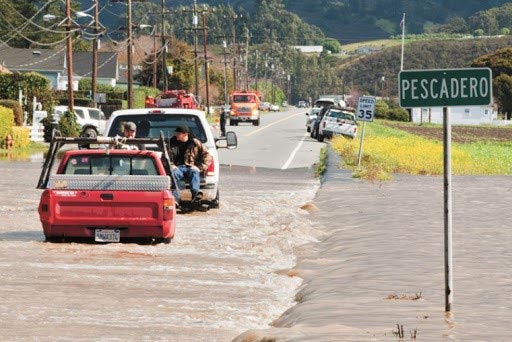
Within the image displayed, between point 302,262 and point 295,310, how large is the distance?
477 cm

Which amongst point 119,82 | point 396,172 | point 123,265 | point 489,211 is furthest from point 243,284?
point 119,82

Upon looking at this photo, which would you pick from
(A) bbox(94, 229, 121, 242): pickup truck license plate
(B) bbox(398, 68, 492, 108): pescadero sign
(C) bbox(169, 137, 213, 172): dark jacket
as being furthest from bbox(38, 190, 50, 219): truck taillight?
(B) bbox(398, 68, 492, 108): pescadero sign

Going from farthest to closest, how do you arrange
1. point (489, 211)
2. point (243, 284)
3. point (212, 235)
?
point (489, 211)
point (212, 235)
point (243, 284)

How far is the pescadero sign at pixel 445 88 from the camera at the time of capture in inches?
469

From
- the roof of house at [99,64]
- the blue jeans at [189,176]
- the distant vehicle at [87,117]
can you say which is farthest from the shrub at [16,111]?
the roof of house at [99,64]

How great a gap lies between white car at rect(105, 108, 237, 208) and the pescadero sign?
1196 cm

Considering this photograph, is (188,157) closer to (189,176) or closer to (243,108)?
(189,176)

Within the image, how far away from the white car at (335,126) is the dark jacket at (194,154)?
41878 mm

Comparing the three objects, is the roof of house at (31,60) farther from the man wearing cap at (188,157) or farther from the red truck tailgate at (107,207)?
the red truck tailgate at (107,207)

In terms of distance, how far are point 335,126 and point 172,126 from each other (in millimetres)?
41541

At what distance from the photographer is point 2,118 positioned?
49.7 metres

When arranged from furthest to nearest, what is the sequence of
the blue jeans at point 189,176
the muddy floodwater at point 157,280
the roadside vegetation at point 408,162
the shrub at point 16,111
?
the shrub at point 16,111 < the roadside vegetation at point 408,162 < the blue jeans at point 189,176 < the muddy floodwater at point 157,280

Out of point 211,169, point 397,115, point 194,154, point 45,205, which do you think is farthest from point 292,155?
point 397,115

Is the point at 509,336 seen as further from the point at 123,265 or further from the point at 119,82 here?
the point at 119,82
